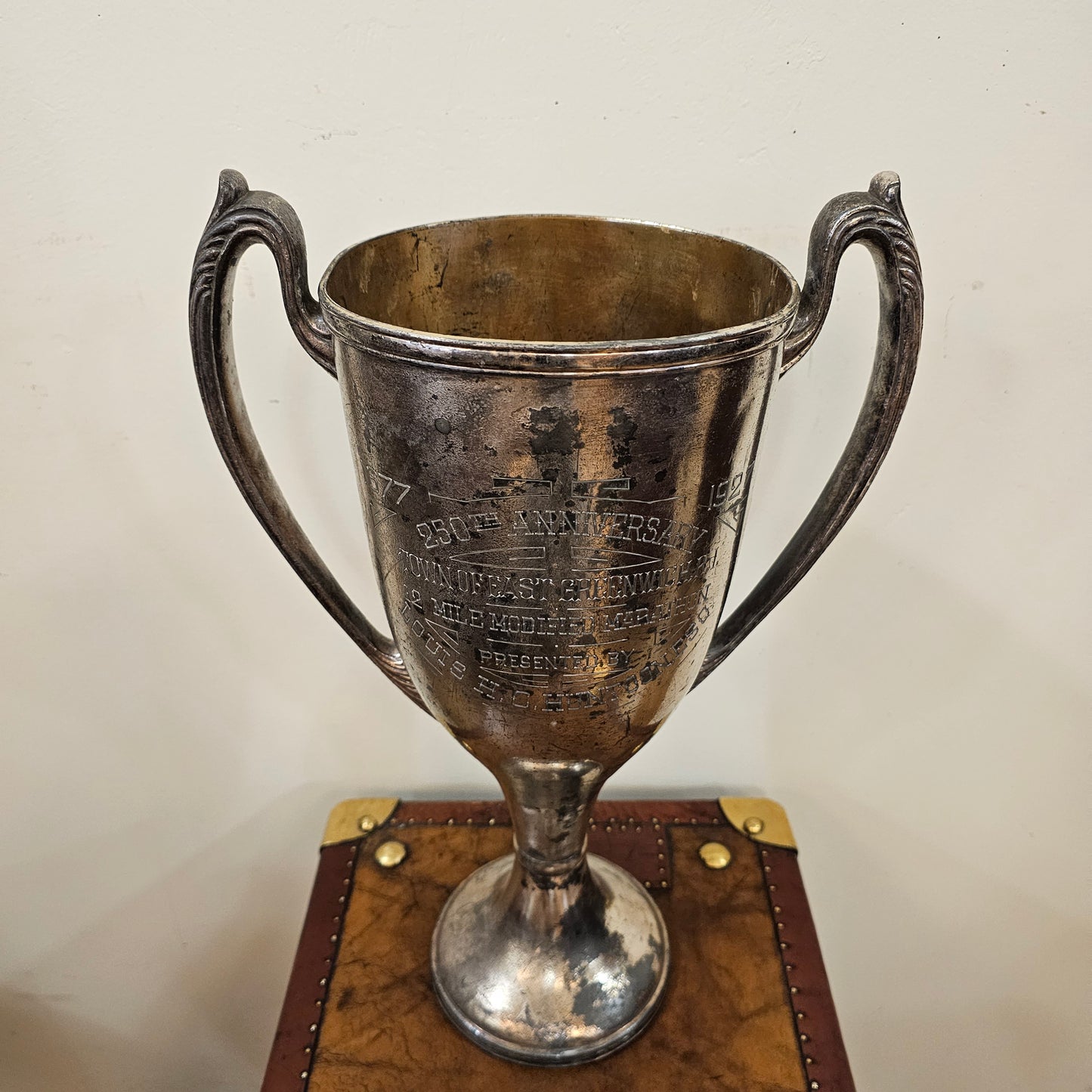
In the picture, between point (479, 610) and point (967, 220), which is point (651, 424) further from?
point (967, 220)

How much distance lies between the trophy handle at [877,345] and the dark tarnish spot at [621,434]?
0.14 m

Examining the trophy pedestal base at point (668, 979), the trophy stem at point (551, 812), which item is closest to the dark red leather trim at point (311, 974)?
the trophy pedestal base at point (668, 979)

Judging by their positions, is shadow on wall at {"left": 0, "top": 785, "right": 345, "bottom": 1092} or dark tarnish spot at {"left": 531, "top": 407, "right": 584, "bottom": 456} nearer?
dark tarnish spot at {"left": 531, "top": 407, "right": 584, "bottom": 456}

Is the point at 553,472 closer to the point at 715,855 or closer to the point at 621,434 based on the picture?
the point at 621,434

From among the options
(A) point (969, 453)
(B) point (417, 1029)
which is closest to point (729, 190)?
(A) point (969, 453)

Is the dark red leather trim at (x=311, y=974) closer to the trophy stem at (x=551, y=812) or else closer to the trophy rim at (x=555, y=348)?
the trophy stem at (x=551, y=812)

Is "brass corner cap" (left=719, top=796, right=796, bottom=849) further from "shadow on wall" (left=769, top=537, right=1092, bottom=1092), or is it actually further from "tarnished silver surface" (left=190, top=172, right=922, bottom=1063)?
"tarnished silver surface" (left=190, top=172, right=922, bottom=1063)

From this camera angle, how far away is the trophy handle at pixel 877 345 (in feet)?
1.79

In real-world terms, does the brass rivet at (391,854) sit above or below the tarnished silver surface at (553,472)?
below

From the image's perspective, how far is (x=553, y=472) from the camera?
48cm

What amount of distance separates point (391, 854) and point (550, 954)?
276 millimetres

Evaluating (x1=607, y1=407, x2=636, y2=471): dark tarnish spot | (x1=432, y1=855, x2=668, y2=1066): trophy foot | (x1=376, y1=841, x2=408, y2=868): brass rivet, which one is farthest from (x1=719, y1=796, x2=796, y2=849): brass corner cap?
(x1=607, y1=407, x2=636, y2=471): dark tarnish spot

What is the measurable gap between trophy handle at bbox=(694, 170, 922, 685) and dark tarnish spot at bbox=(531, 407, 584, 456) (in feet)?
0.55

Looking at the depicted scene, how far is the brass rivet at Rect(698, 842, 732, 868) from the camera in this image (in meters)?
1.00
